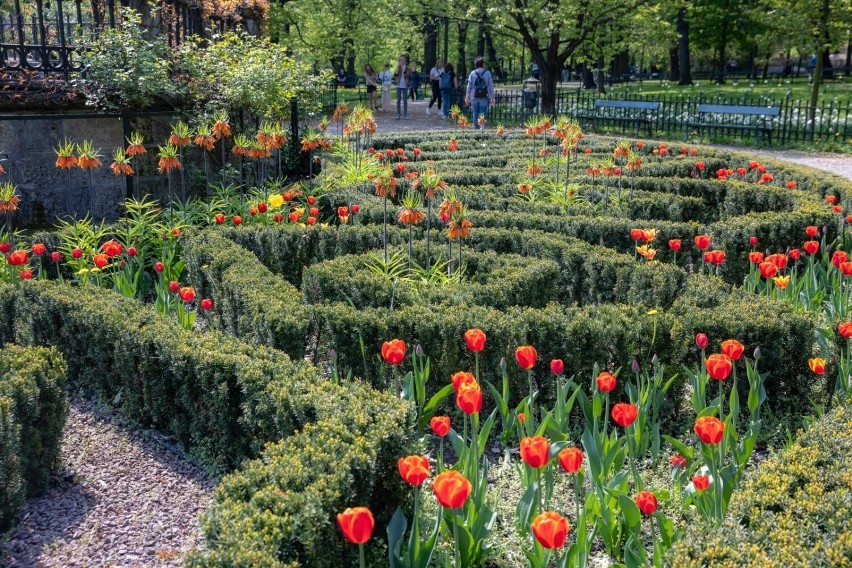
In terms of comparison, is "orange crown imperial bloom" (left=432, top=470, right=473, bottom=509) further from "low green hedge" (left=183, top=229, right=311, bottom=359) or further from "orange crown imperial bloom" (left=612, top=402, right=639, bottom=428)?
"low green hedge" (left=183, top=229, right=311, bottom=359)

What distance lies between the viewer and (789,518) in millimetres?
2943

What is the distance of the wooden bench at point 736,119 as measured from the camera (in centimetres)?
1822

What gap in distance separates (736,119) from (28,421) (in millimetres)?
18017

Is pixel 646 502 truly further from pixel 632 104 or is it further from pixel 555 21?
pixel 555 21

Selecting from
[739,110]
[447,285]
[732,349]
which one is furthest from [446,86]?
[732,349]

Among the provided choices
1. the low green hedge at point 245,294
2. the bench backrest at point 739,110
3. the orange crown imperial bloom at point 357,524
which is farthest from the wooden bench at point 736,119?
the orange crown imperial bloom at point 357,524

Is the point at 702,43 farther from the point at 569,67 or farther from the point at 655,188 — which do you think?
the point at 655,188

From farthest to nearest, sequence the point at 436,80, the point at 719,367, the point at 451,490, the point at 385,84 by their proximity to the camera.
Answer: the point at 385,84
the point at 436,80
the point at 719,367
the point at 451,490

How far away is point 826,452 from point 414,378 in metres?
2.06

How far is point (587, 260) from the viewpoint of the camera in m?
6.57

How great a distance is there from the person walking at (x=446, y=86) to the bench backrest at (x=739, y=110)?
27.9 feet

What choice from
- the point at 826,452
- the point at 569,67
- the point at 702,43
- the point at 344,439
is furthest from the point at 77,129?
the point at 569,67

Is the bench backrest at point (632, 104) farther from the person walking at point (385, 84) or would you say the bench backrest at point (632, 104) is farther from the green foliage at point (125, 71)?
the green foliage at point (125, 71)

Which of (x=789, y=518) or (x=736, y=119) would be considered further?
(x=736, y=119)
